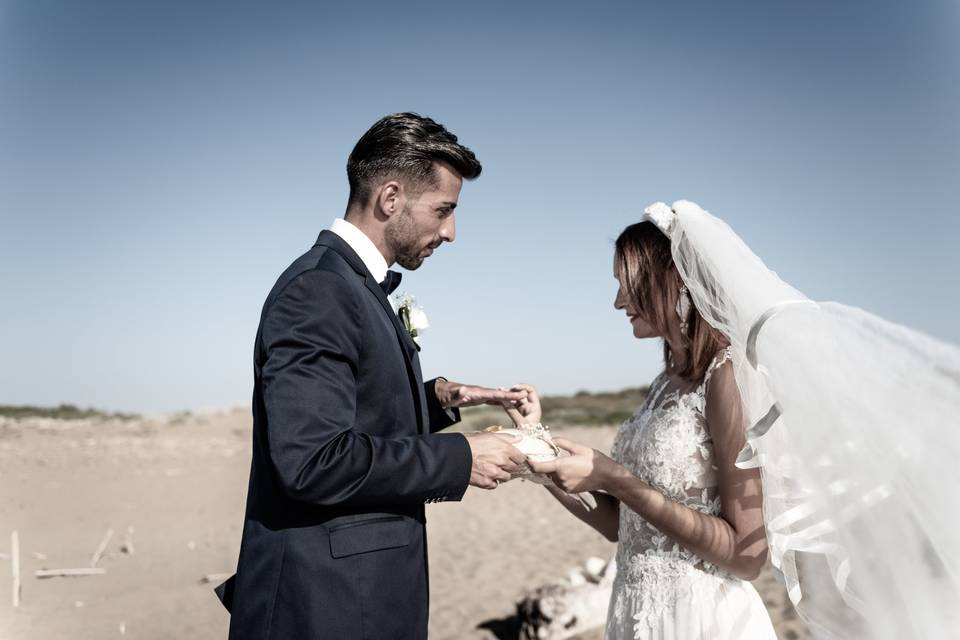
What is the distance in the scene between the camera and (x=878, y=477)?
228 cm

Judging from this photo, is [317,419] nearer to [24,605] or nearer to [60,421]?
[24,605]

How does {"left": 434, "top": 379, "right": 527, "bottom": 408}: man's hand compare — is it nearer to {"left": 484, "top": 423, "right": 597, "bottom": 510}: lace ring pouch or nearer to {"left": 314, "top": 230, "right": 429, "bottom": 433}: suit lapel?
{"left": 484, "top": 423, "right": 597, "bottom": 510}: lace ring pouch

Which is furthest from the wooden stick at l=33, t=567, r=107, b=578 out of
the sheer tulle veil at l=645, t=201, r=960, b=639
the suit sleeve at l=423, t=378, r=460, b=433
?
the sheer tulle veil at l=645, t=201, r=960, b=639

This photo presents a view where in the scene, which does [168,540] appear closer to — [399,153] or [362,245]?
[362,245]

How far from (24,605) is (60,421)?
53.1 ft

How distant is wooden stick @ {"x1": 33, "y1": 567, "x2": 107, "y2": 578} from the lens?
946 cm

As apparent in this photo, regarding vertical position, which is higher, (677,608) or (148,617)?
(677,608)

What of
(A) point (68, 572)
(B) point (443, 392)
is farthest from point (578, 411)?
(B) point (443, 392)

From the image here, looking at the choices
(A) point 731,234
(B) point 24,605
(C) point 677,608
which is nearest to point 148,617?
(B) point 24,605

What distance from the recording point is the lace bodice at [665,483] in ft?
9.80

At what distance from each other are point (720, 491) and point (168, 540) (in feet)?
35.7

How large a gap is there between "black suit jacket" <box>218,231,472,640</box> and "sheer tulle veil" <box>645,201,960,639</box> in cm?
103

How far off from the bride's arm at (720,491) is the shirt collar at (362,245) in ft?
3.04

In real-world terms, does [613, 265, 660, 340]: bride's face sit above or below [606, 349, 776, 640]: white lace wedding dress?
above
